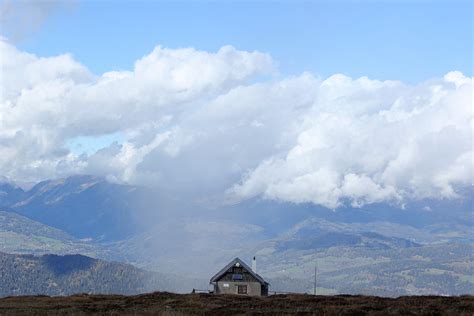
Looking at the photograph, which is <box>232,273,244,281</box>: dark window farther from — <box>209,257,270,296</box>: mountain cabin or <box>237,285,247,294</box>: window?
<box>237,285,247,294</box>: window

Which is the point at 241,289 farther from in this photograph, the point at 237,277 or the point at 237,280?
the point at 237,277

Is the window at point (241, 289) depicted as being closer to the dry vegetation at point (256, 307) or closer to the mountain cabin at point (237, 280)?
the mountain cabin at point (237, 280)

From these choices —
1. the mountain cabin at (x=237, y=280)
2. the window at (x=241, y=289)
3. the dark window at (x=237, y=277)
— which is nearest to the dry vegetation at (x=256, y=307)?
the window at (x=241, y=289)

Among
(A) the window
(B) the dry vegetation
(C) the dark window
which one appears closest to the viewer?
(B) the dry vegetation

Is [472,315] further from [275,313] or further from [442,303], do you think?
[275,313]

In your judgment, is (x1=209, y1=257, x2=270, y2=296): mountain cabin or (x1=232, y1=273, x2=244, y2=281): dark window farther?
(x1=232, y1=273, x2=244, y2=281): dark window

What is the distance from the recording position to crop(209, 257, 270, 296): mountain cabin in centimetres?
13400

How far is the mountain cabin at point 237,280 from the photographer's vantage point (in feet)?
440

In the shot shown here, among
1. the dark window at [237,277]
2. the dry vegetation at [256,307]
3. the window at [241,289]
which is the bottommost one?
the dry vegetation at [256,307]

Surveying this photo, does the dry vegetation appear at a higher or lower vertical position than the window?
lower

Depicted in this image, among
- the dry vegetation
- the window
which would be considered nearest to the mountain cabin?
the window

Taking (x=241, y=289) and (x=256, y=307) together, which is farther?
(x=241, y=289)

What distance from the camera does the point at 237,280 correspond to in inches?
5315

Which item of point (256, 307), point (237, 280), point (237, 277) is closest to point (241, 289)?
point (237, 280)
